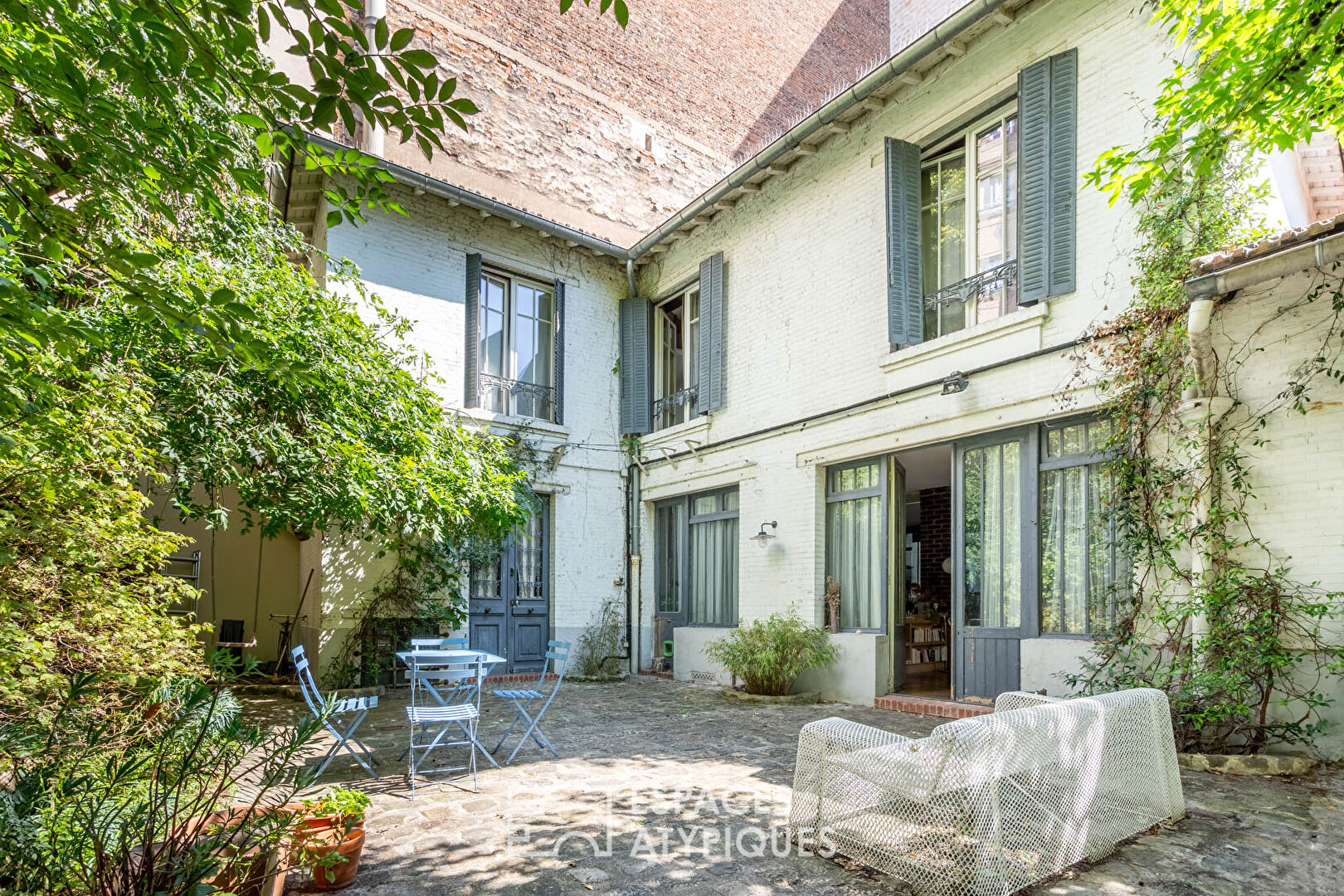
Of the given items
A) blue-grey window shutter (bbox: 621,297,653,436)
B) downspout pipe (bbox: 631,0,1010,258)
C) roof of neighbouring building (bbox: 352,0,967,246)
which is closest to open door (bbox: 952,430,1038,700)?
downspout pipe (bbox: 631,0,1010,258)

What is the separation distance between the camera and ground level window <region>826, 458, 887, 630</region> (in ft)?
27.1

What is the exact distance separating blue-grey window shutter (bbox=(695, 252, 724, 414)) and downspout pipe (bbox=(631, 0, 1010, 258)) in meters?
0.75

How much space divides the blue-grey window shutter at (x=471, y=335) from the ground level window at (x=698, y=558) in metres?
3.23

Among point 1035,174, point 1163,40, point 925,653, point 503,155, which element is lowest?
point 925,653

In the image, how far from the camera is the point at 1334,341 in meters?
5.12

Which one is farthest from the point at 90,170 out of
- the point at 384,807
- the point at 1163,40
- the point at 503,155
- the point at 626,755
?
the point at 503,155

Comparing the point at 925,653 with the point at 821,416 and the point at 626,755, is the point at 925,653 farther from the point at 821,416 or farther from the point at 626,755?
the point at 626,755

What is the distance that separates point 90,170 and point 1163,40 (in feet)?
22.8

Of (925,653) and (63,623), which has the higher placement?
(63,623)

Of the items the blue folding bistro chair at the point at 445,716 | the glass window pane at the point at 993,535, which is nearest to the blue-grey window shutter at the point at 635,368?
the glass window pane at the point at 993,535

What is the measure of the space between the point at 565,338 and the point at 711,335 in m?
2.23

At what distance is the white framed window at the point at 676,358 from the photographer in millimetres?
11320

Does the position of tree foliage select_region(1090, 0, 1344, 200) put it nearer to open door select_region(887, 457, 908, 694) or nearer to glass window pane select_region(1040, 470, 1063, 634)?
glass window pane select_region(1040, 470, 1063, 634)

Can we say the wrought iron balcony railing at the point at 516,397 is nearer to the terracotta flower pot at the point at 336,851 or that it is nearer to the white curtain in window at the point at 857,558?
the white curtain in window at the point at 857,558
